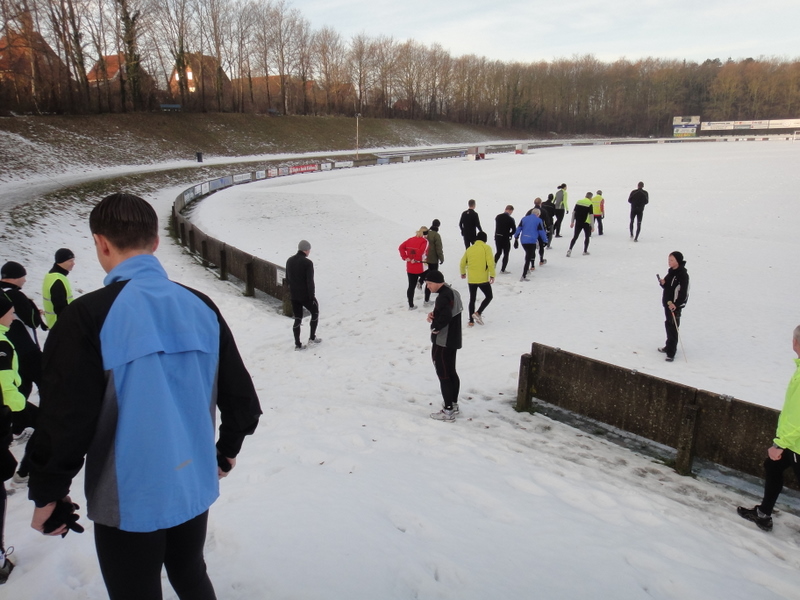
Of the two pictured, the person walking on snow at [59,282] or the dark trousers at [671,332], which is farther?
the dark trousers at [671,332]

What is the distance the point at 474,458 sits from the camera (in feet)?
16.1

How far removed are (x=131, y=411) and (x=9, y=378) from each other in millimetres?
2336

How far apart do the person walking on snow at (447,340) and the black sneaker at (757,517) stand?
282cm

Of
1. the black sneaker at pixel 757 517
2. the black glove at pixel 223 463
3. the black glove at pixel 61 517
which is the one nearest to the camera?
the black glove at pixel 61 517

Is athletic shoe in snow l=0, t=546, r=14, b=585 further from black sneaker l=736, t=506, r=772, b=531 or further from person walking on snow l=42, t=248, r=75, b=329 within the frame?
black sneaker l=736, t=506, r=772, b=531

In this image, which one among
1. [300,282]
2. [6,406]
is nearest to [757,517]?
[6,406]

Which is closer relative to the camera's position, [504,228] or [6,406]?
[6,406]

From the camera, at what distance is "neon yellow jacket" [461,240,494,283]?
928 centimetres

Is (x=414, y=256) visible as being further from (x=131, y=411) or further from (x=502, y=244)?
(x=131, y=411)

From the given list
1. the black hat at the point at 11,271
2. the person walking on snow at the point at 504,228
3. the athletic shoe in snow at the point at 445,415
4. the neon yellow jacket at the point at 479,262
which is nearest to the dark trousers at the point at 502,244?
the person walking on snow at the point at 504,228

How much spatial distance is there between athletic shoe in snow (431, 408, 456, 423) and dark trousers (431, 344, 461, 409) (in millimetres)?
59

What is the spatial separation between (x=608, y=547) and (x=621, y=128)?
5213 inches

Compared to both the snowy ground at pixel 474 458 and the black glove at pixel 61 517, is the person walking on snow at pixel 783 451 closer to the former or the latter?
the snowy ground at pixel 474 458

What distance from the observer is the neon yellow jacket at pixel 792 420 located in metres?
3.62
